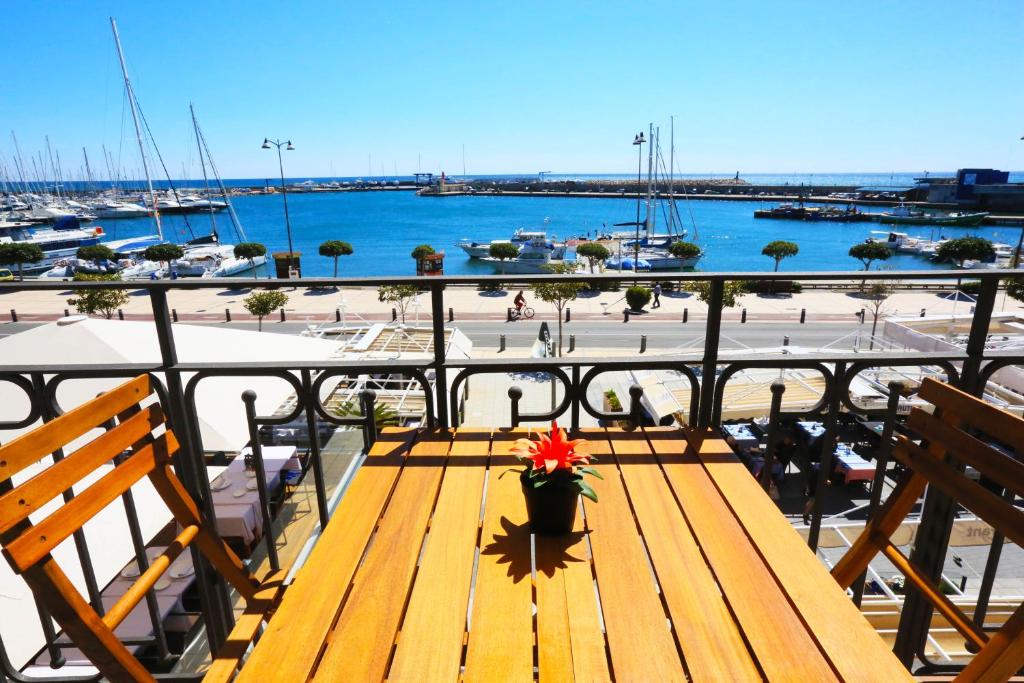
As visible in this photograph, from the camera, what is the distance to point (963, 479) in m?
1.60

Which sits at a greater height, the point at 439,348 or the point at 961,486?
the point at 439,348

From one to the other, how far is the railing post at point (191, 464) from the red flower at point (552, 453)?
1.45m

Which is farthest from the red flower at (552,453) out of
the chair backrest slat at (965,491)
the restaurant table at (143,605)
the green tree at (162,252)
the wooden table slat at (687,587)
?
the green tree at (162,252)

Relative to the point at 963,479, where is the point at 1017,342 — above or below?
below

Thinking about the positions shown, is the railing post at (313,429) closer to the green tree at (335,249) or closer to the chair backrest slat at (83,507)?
the chair backrest slat at (83,507)

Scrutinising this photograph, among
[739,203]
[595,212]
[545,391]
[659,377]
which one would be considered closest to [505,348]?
[545,391]

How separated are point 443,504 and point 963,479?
160 centimetres

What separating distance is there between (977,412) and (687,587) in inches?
39.5

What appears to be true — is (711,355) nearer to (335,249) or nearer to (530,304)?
(530,304)

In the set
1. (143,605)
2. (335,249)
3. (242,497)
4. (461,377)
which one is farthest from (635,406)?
(335,249)

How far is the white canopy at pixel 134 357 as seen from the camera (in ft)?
21.3

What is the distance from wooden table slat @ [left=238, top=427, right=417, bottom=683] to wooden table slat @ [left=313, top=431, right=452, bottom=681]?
1.4 inches

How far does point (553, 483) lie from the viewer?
1.68 metres

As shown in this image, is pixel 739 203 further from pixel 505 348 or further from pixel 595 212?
pixel 505 348
